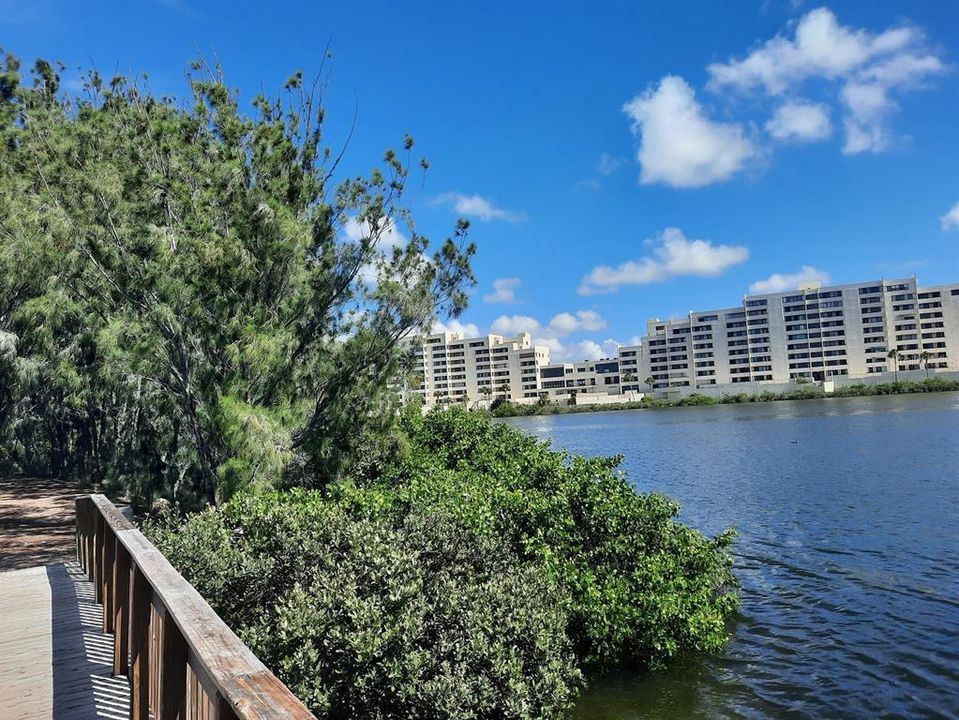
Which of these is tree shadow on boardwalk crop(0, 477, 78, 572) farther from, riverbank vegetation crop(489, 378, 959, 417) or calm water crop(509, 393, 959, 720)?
riverbank vegetation crop(489, 378, 959, 417)

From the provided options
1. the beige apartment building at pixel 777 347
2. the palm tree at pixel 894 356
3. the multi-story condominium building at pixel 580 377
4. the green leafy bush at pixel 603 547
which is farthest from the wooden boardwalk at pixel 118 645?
the multi-story condominium building at pixel 580 377

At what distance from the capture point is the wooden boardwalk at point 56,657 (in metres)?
4.34

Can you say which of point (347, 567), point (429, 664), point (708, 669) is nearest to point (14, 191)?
point (347, 567)

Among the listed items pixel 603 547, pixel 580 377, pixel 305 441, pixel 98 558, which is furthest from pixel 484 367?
pixel 98 558

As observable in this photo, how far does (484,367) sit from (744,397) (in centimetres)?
5983

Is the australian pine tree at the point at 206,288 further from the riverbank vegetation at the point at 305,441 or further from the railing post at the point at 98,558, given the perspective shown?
the railing post at the point at 98,558

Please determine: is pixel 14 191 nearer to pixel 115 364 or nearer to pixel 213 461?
pixel 115 364

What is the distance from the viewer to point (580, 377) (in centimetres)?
15200

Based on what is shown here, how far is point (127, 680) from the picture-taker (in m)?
4.69

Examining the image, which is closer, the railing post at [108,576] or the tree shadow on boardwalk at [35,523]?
the railing post at [108,576]

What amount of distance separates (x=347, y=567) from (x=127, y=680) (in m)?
1.75

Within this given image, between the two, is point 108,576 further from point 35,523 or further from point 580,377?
point 580,377

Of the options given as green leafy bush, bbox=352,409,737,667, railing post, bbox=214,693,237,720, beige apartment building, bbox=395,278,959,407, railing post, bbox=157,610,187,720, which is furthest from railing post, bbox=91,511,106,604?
beige apartment building, bbox=395,278,959,407

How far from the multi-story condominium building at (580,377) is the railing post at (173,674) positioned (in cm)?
14597
